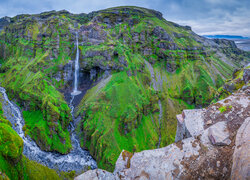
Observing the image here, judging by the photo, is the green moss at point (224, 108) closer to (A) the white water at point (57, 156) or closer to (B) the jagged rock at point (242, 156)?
(B) the jagged rock at point (242, 156)

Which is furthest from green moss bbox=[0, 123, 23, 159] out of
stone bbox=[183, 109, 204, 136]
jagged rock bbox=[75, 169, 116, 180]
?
stone bbox=[183, 109, 204, 136]

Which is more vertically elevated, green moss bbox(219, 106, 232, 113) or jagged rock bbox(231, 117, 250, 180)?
green moss bbox(219, 106, 232, 113)

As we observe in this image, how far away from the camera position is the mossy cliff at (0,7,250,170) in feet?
211

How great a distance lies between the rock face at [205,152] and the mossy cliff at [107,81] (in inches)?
1951

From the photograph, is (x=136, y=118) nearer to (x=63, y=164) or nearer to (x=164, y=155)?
(x=63, y=164)

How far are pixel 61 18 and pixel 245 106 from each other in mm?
139627

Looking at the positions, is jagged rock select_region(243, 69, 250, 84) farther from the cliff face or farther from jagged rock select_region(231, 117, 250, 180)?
jagged rock select_region(231, 117, 250, 180)

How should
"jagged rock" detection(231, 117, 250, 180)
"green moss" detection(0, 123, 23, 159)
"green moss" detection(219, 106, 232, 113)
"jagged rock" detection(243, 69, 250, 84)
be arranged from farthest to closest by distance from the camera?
"green moss" detection(0, 123, 23, 159), "jagged rock" detection(243, 69, 250, 84), "green moss" detection(219, 106, 232, 113), "jagged rock" detection(231, 117, 250, 180)

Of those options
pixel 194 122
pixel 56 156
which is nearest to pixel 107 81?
pixel 56 156

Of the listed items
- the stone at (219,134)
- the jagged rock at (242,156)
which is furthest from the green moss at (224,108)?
the jagged rock at (242,156)

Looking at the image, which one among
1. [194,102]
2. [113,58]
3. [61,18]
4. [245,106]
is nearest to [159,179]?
[245,106]

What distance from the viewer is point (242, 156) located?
735 centimetres

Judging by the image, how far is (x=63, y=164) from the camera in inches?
2032

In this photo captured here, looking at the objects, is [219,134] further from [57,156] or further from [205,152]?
[57,156]
